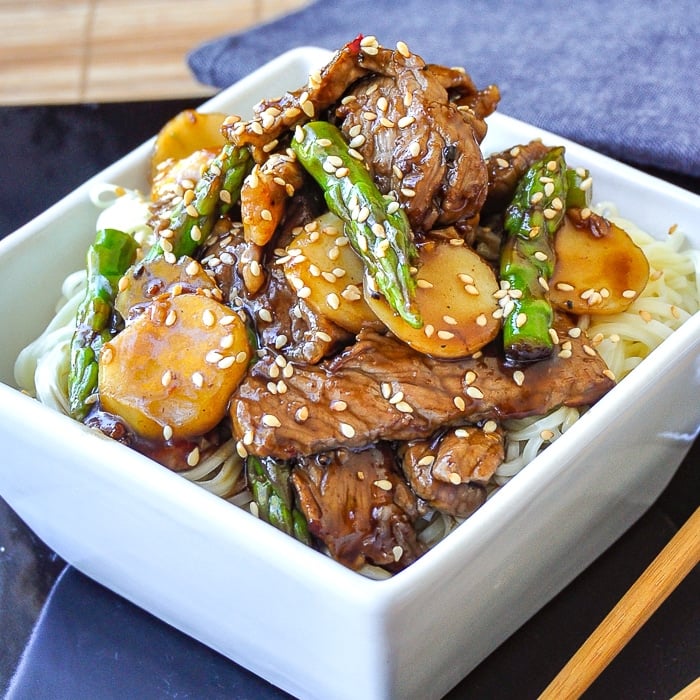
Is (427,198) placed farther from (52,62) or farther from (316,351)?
(52,62)

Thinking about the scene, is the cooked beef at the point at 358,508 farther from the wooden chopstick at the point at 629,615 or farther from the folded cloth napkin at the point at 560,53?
the folded cloth napkin at the point at 560,53

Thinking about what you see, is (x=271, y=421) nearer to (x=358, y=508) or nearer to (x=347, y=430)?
(x=347, y=430)

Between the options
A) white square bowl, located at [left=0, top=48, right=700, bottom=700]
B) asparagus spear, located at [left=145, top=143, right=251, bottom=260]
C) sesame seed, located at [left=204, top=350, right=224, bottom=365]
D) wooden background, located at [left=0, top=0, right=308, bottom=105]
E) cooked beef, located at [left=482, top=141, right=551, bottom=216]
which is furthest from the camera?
wooden background, located at [left=0, top=0, right=308, bottom=105]

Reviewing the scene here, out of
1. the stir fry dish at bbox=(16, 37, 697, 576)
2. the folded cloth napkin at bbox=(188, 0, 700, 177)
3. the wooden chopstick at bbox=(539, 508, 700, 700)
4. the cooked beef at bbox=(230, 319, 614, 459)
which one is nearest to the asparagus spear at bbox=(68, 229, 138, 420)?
the stir fry dish at bbox=(16, 37, 697, 576)

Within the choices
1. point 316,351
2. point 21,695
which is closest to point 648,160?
point 316,351

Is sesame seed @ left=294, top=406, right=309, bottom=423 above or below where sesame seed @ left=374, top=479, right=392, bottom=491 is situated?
above

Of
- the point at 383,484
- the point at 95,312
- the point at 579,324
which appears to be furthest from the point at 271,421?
the point at 579,324

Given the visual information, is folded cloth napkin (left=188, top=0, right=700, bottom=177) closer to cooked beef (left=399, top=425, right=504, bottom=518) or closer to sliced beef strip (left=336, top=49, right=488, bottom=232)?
sliced beef strip (left=336, top=49, right=488, bottom=232)
